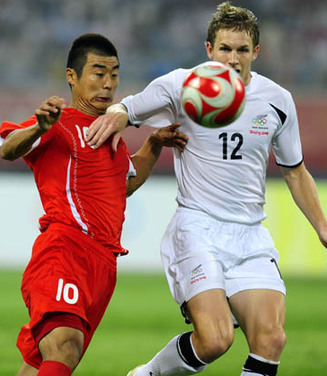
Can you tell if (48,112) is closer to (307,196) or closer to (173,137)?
(173,137)

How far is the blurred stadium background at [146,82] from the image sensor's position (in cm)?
1471

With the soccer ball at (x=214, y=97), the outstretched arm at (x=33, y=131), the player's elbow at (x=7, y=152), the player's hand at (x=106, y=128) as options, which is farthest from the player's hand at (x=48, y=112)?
the soccer ball at (x=214, y=97)

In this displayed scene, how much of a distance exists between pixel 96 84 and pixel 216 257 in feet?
4.19

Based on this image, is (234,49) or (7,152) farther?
(234,49)

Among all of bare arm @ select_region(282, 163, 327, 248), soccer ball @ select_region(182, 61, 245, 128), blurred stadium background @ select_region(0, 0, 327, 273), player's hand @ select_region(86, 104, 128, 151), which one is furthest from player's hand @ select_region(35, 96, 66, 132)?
blurred stadium background @ select_region(0, 0, 327, 273)

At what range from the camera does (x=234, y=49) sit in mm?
5320

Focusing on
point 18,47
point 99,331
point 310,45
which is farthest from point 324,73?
point 99,331

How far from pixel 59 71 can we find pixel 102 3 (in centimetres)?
230

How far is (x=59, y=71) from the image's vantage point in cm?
1769

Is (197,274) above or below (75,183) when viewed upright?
below

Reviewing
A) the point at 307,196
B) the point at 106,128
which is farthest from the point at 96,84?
the point at 307,196

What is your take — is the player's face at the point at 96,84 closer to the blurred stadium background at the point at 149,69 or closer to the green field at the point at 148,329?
the green field at the point at 148,329

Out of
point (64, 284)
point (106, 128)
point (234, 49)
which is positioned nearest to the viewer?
point (64, 284)

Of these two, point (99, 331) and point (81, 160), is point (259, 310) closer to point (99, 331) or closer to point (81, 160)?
point (81, 160)
